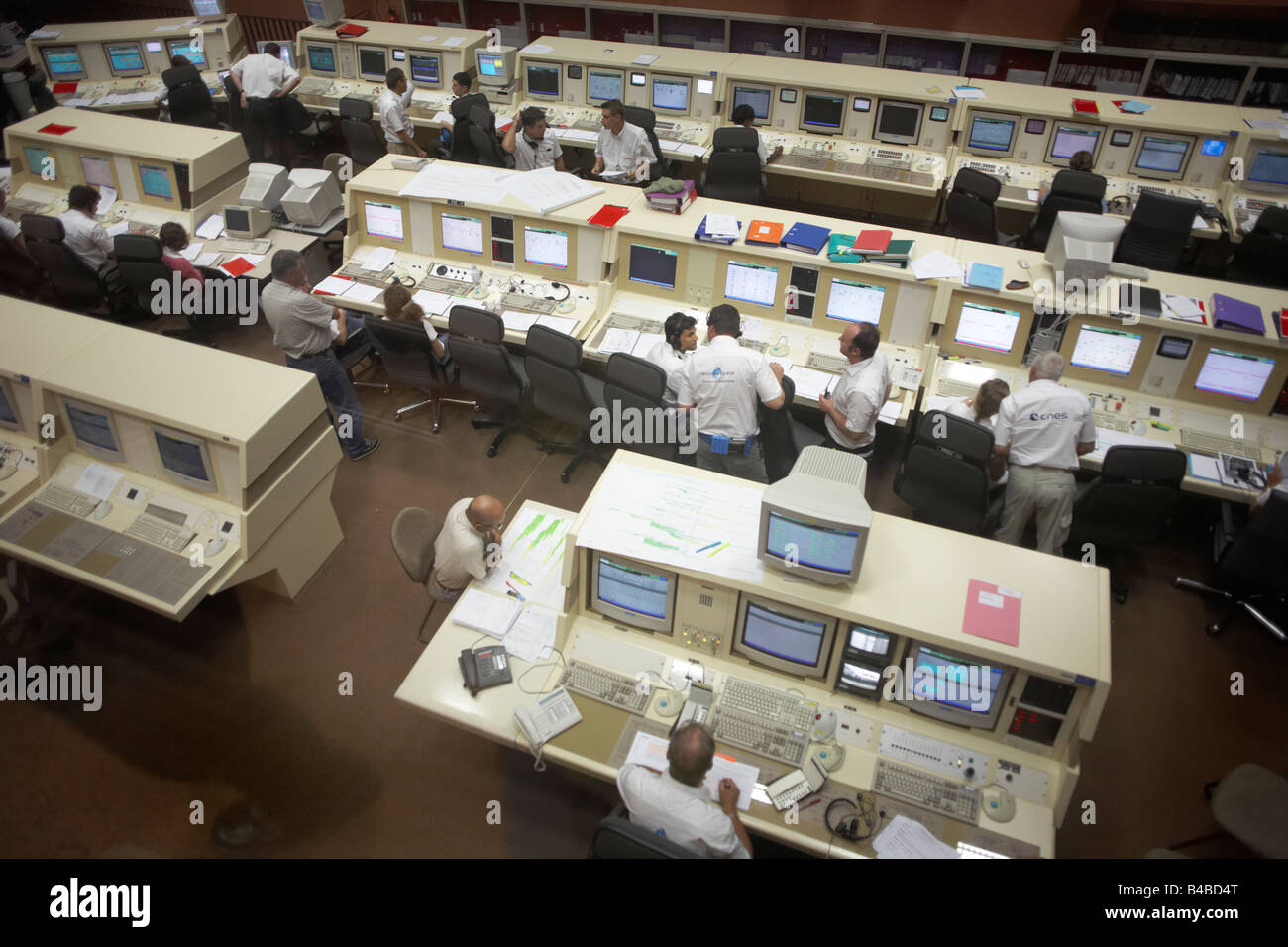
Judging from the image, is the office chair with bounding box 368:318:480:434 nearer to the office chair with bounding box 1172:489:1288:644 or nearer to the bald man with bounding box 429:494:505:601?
the bald man with bounding box 429:494:505:601

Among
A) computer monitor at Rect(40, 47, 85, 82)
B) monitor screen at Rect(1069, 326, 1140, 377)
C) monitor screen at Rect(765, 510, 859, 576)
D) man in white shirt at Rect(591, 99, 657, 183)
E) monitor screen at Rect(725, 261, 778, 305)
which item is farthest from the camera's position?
computer monitor at Rect(40, 47, 85, 82)

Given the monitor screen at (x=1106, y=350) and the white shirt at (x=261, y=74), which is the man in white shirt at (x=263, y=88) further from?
the monitor screen at (x=1106, y=350)

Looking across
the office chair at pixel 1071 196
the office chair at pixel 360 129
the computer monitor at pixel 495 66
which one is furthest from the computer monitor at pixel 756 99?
the office chair at pixel 360 129

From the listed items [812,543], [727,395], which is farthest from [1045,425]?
[812,543]

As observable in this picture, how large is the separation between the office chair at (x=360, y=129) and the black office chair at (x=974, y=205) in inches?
212

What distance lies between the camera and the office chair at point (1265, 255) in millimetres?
6035

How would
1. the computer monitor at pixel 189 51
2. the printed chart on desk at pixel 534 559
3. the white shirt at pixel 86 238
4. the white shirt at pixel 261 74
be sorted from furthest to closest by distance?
the computer monitor at pixel 189 51
the white shirt at pixel 261 74
the white shirt at pixel 86 238
the printed chart on desk at pixel 534 559

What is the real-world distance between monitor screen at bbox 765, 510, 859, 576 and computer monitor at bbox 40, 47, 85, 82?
1033 centimetres

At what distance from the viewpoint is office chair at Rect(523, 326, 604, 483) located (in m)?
5.04

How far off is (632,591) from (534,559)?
0.67 meters

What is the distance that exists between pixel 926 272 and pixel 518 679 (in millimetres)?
3398

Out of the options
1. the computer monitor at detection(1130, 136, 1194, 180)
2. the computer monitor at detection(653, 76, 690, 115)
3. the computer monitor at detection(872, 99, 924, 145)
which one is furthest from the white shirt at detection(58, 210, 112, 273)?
the computer monitor at detection(1130, 136, 1194, 180)

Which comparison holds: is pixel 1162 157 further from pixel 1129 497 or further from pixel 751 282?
pixel 1129 497
